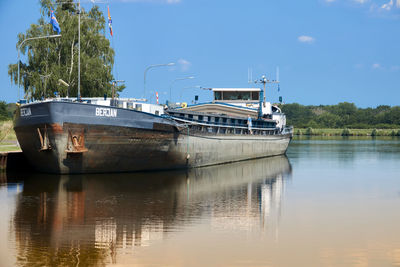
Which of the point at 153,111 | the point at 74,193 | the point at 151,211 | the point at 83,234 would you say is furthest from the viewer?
the point at 153,111

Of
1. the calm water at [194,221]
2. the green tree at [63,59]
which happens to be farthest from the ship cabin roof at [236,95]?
the calm water at [194,221]

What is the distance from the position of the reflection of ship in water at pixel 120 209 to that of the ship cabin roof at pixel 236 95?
20.9 meters

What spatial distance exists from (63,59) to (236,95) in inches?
776

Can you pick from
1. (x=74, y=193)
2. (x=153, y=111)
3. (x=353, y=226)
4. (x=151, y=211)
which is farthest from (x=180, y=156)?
(x=353, y=226)

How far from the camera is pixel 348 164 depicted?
4612cm

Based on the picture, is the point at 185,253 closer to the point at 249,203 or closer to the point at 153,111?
the point at 249,203

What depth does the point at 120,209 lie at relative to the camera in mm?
20453

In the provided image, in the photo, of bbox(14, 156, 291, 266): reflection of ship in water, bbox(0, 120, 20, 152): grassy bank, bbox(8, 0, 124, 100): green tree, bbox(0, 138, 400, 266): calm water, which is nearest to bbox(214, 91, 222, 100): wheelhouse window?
bbox(8, 0, 124, 100): green tree

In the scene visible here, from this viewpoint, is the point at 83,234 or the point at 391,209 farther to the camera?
the point at 391,209

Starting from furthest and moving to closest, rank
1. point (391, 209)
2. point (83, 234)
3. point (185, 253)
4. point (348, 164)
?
point (348, 164)
point (391, 209)
point (83, 234)
point (185, 253)

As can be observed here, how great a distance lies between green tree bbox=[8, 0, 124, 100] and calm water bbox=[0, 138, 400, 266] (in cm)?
2325

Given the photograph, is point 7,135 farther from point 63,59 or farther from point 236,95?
point 236,95

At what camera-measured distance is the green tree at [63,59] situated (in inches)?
2108

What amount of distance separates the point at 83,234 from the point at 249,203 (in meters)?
8.95
